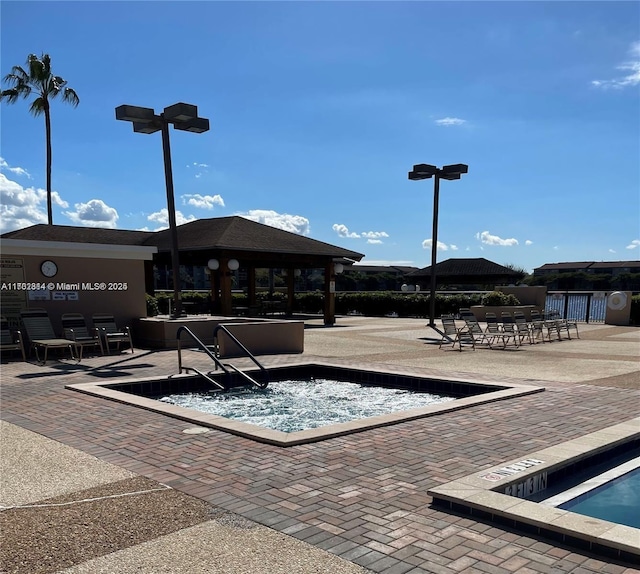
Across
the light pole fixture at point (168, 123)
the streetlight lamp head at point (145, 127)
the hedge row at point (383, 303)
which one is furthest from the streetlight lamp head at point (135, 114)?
the hedge row at point (383, 303)

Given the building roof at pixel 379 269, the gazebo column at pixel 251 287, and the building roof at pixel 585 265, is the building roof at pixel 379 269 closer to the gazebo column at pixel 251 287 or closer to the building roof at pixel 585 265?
the building roof at pixel 585 265

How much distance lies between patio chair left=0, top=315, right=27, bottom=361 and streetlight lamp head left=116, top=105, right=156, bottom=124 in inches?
205

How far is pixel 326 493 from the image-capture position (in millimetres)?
3996

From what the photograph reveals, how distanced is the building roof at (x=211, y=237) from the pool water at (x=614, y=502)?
693 inches

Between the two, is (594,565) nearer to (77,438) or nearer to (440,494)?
(440,494)

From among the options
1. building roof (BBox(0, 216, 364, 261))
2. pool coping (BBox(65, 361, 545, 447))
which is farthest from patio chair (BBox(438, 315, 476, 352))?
building roof (BBox(0, 216, 364, 261))

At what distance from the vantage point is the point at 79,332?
1230cm

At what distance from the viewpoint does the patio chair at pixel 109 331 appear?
12.7 m

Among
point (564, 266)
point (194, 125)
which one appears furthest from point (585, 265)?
point (194, 125)

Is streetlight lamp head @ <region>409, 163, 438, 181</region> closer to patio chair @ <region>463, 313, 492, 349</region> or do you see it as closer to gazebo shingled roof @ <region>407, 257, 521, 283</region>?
patio chair @ <region>463, 313, 492, 349</region>

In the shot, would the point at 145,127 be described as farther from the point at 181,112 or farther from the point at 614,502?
the point at 614,502

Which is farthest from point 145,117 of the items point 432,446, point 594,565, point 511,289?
point 511,289

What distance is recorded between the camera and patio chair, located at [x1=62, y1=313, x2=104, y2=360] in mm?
11781

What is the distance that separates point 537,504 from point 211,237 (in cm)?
2002
